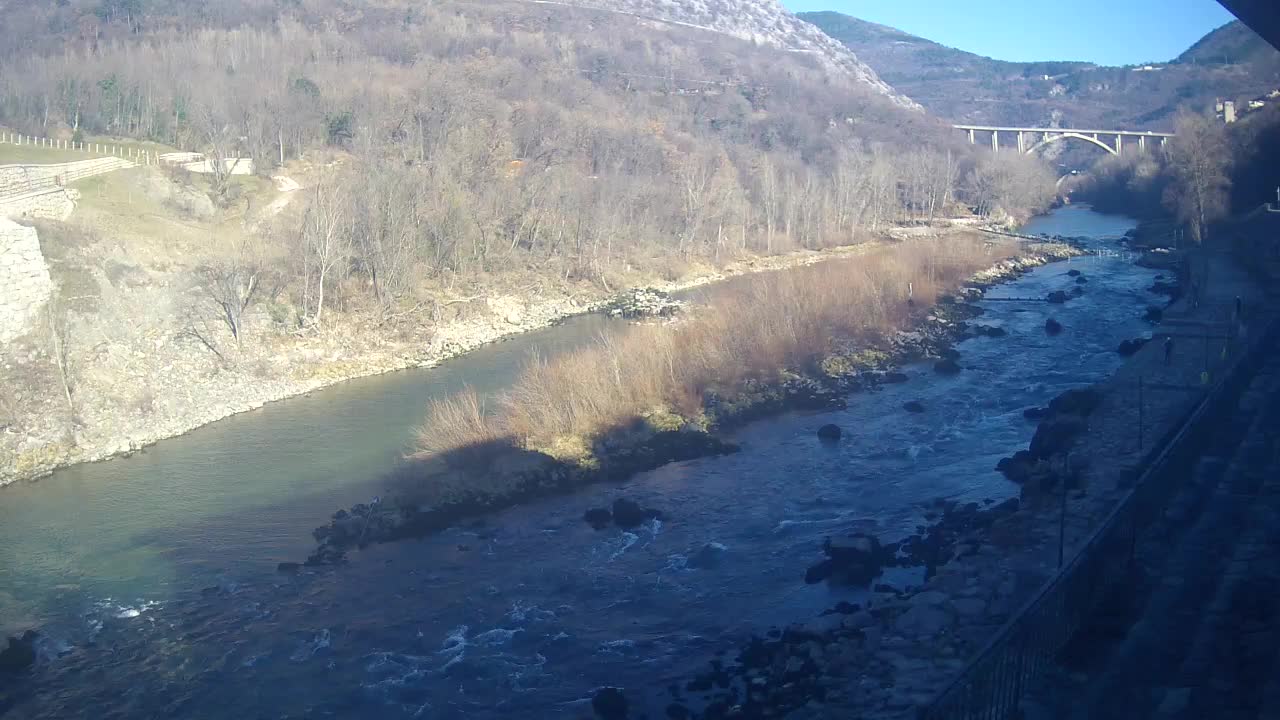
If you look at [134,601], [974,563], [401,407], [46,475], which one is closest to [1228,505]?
[974,563]

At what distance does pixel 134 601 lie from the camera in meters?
10.3

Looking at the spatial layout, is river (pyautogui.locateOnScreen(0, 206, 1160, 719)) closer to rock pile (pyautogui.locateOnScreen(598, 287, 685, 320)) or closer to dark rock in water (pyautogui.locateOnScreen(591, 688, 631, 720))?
dark rock in water (pyautogui.locateOnScreen(591, 688, 631, 720))

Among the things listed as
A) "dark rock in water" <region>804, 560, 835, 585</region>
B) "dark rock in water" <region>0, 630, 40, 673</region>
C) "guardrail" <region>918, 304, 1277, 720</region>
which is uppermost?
"guardrail" <region>918, 304, 1277, 720</region>

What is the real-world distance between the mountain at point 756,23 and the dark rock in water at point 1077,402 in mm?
58830

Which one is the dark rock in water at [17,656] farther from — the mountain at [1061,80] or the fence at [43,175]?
the mountain at [1061,80]

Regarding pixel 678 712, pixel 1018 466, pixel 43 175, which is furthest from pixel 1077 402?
pixel 43 175

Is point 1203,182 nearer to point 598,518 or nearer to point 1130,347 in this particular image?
point 1130,347

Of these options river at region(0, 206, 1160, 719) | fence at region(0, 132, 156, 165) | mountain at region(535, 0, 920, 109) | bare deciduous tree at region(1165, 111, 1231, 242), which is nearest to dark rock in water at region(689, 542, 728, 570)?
river at region(0, 206, 1160, 719)

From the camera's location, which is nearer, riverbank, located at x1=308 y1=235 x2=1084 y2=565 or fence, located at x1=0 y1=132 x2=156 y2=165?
riverbank, located at x1=308 y1=235 x2=1084 y2=565

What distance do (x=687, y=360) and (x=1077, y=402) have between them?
6173mm

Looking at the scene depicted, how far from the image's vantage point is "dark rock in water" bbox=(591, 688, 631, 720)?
7637mm

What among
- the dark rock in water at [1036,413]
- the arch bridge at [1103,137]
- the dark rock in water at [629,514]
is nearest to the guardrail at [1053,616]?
the dark rock in water at [629,514]

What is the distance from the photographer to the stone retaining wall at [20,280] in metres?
17.1

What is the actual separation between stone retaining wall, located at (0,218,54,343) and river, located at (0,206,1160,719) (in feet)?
13.2
